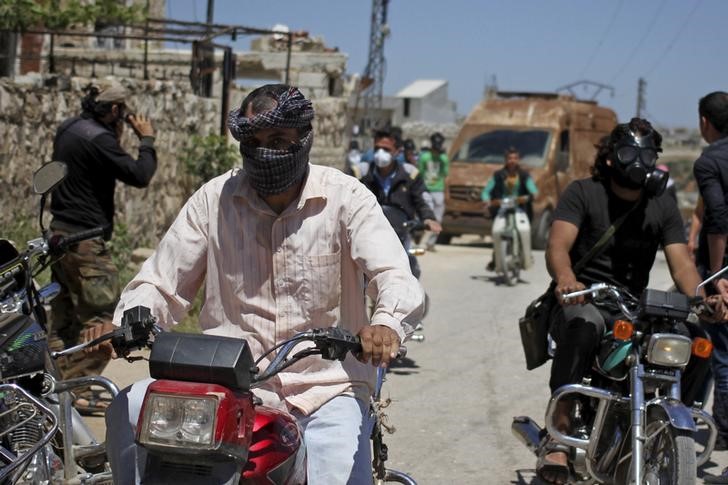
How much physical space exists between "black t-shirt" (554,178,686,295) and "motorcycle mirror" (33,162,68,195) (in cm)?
254

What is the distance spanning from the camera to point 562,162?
22.3 meters

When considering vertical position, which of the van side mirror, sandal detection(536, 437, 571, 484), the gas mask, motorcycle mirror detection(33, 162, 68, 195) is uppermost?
the gas mask

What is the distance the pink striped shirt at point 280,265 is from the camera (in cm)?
372

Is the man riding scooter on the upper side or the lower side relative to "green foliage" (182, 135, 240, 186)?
lower

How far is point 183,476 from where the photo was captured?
283 cm

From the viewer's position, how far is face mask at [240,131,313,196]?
3.64 m

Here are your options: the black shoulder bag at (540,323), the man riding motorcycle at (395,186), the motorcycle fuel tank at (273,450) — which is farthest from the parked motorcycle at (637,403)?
the man riding motorcycle at (395,186)

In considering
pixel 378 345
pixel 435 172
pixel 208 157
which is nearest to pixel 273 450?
pixel 378 345

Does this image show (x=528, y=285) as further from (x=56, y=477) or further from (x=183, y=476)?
(x=183, y=476)

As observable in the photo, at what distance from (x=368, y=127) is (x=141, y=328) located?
39.5 metres

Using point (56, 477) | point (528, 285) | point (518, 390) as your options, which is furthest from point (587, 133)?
point (56, 477)

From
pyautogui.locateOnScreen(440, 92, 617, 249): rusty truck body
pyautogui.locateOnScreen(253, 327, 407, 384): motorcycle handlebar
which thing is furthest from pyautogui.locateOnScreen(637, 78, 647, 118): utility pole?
pyautogui.locateOnScreen(253, 327, 407, 384): motorcycle handlebar

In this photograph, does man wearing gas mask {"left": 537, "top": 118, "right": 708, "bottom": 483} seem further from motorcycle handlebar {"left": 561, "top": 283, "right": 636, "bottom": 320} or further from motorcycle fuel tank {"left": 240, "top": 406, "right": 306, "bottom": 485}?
motorcycle fuel tank {"left": 240, "top": 406, "right": 306, "bottom": 485}

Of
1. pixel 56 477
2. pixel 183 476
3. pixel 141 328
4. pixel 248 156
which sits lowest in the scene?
pixel 56 477
